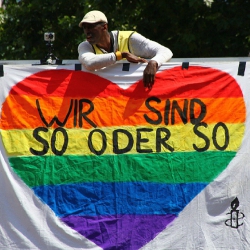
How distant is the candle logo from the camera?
5555 mm

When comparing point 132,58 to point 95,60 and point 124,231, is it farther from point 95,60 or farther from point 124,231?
point 124,231

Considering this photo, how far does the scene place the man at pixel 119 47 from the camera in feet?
18.3

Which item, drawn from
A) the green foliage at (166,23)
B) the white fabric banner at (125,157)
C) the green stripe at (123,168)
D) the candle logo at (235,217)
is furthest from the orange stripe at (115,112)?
the green foliage at (166,23)

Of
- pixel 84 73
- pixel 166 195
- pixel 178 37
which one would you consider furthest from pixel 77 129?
pixel 178 37

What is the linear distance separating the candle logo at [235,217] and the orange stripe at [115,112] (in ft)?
2.08

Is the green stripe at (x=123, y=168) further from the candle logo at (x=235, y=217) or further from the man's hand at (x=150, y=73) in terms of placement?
the man's hand at (x=150, y=73)

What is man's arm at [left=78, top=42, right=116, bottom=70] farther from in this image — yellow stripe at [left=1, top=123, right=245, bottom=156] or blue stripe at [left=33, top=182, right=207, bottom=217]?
blue stripe at [left=33, top=182, right=207, bottom=217]

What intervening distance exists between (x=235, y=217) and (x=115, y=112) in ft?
3.93

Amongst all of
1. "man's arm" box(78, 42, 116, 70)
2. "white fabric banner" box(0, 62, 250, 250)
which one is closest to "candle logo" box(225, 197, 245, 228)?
"white fabric banner" box(0, 62, 250, 250)

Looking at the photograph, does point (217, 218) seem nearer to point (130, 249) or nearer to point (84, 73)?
point (130, 249)

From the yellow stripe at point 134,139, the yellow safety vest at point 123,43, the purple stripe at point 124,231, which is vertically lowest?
the purple stripe at point 124,231

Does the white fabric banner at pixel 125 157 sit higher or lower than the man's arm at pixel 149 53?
lower

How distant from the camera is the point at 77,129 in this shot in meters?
5.62

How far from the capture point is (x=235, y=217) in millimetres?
5559
